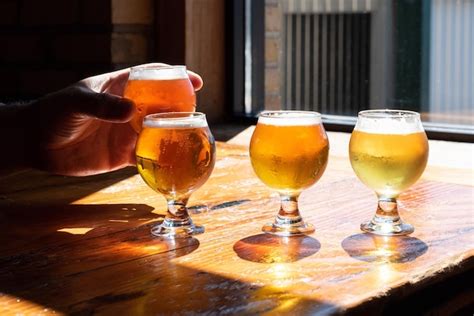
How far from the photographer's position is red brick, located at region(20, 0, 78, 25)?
2.45 meters

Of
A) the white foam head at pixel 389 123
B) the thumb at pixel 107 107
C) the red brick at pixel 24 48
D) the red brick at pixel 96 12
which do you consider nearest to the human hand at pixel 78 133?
the thumb at pixel 107 107

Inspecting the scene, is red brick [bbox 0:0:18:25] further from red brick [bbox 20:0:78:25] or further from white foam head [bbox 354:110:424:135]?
white foam head [bbox 354:110:424:135]

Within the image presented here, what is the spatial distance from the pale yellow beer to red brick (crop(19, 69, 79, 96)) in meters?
1.63

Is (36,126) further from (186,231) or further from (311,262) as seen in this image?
(311,262)

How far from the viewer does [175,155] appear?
951mm

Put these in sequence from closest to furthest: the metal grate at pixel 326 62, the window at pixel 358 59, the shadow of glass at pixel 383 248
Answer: the shadow of glass at pixel 383 248
the window at pixel 358 59
the metal grate at pixel 326 62

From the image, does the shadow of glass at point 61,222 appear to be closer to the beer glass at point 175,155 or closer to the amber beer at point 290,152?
the beer glass at point 175,155

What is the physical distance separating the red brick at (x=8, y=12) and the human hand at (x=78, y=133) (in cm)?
142

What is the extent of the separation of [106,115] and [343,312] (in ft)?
1.65

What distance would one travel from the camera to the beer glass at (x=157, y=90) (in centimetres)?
110

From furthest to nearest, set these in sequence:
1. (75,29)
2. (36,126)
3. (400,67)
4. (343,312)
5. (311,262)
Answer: (75,29)
(400,67)
(36,126)
(311,262)
(343,312)

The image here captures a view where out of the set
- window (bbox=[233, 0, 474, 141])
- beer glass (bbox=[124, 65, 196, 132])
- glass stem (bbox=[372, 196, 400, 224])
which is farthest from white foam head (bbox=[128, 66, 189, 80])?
window (bbox=[233, 0, 474, 141])

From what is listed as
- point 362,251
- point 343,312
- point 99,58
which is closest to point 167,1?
point 99,58

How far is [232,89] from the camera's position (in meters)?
2.46
